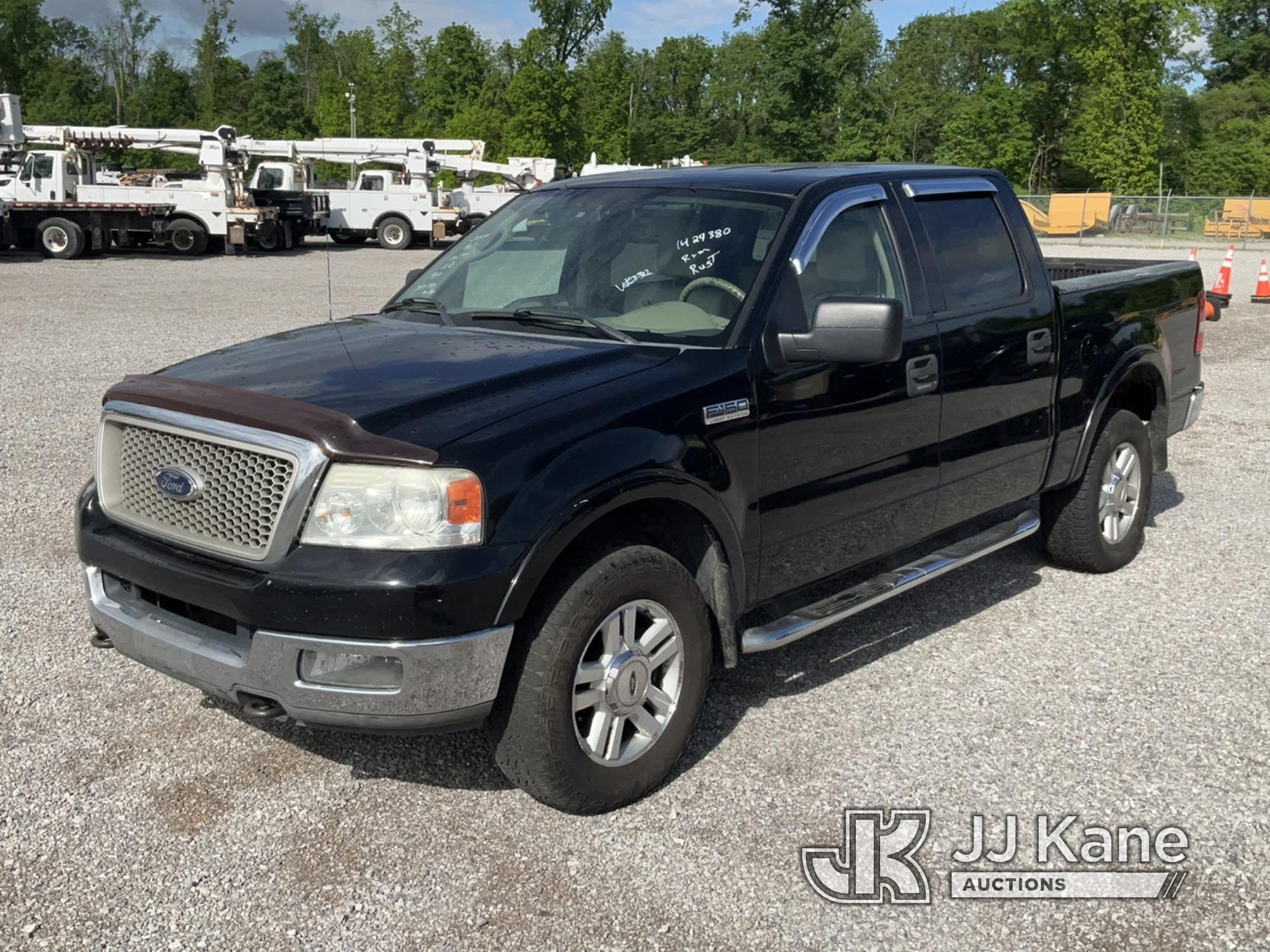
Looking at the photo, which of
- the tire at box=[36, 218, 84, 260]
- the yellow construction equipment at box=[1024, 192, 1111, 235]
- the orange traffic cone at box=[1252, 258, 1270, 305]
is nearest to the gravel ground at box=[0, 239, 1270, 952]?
the orange traffic cone at box=[1252, 258, 1270, 305]

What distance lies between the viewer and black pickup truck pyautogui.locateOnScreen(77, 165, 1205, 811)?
3.28m

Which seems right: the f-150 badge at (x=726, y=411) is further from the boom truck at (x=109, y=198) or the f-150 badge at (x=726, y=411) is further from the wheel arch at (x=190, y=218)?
the wheel arch at (x=190, y=218)

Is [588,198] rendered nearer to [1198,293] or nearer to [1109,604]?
[1109,604]

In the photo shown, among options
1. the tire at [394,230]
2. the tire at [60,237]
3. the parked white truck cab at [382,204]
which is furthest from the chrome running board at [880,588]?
the tire at [394,230]

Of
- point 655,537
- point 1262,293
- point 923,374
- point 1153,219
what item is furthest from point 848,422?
point 1153,219

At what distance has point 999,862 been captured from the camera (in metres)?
3.56

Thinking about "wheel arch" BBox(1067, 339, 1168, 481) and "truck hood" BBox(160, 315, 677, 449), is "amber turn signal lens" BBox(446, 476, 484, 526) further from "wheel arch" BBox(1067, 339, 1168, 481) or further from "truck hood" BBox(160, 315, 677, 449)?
"wheel arch" BBox(1067, 339, 1168, 481)

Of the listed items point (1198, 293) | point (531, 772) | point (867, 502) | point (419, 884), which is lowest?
point (419, 884)

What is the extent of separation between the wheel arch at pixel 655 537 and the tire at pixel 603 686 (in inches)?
3.3

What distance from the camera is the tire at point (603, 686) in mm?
3455

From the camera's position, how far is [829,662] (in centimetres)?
496

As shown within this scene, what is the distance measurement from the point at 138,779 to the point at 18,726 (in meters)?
0.68

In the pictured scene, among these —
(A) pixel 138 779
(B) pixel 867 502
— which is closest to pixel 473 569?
(A) pixel 138 779

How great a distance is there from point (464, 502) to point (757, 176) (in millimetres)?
2105
